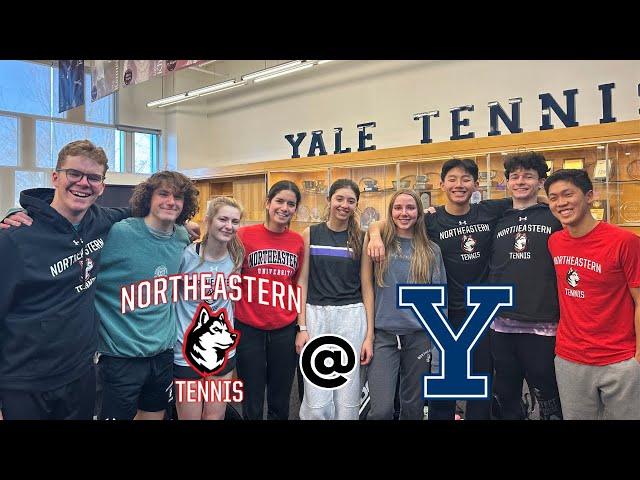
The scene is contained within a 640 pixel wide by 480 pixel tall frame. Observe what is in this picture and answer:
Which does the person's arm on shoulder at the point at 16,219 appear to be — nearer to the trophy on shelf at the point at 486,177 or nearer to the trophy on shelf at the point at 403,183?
the trophy on shelf at the point at 486,177

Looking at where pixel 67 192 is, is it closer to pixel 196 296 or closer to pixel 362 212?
pixel 196 296

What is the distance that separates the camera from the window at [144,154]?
8.04 ft

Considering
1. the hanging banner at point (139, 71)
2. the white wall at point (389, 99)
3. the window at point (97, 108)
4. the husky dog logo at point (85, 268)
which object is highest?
the white wall at point (389, 99)

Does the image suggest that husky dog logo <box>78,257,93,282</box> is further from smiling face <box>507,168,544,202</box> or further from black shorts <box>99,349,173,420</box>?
smiling face <box>507,168,544,202</box>

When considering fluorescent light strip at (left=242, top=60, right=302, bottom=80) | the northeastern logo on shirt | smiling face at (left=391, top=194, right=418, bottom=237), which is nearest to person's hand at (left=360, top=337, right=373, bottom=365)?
smiling face at (left=391, top=194, right=418, bottom=237)

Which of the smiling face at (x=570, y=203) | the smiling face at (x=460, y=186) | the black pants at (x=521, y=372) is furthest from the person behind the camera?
the smiling face at (x=460, y=186)

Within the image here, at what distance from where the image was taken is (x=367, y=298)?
8.30ft

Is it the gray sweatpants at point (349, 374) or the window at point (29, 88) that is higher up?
the window at point (29, 88)

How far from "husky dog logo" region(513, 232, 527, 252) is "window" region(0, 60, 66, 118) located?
7.78 feet

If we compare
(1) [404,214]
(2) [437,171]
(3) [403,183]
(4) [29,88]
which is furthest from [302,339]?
(3) [403,183]

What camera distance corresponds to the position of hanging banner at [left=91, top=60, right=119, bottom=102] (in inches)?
104

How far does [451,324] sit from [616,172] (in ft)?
6.74

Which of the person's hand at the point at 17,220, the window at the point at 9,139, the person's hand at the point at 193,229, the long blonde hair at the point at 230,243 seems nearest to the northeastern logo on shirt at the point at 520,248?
the long blonde hair at the point at 230,243

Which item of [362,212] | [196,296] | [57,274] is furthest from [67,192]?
[362,212]
